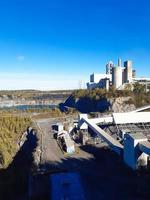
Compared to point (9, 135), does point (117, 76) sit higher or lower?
higher

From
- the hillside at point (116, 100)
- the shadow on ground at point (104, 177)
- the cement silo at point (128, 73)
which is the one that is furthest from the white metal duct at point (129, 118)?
the cement silo at point (128, 73)

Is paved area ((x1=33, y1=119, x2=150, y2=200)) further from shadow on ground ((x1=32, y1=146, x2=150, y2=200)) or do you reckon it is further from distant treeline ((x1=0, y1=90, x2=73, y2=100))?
distant treeline ((x1=0, y1=90, x2=73, y2=100))

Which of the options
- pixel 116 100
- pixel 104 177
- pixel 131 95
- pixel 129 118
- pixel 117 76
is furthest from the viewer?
pixel 117 76

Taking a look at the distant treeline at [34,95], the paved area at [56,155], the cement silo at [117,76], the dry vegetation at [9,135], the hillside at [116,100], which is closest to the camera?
the paved area at [56,155]

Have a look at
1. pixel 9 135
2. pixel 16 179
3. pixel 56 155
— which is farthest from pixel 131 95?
pixel 16 179

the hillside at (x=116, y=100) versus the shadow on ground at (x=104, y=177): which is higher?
the hillside at (x=116, y=100)

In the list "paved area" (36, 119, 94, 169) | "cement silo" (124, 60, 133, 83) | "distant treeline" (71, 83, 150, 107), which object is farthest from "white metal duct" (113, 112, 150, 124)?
"cement silo" (124, 60, 133, 83)

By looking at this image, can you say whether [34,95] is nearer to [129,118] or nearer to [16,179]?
[129,118]

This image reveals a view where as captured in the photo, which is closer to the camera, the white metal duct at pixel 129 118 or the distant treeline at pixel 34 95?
the white metal duct at pixel 129 118

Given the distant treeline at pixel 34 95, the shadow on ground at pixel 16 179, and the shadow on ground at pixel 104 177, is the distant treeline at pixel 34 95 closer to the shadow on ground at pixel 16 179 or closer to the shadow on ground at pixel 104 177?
the shadow on ground at pixel 16 179

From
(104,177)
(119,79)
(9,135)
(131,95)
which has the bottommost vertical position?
(104,177)

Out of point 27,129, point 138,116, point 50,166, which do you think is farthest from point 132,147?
point 27,129

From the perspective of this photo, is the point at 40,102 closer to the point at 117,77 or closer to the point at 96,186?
the point at 117,77
